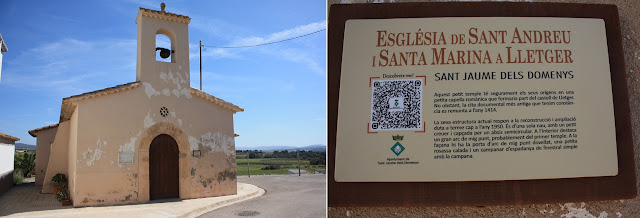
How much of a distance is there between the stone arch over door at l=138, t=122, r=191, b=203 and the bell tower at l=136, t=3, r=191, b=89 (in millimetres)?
765

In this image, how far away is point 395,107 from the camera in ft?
4.60

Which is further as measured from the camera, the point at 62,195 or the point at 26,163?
the point at 26,163

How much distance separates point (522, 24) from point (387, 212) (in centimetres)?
83

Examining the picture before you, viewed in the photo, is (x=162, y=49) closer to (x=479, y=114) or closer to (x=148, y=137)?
(x=148, y=137)

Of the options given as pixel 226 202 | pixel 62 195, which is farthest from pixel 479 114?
pixel 62 195

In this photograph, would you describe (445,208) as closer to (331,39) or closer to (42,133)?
(331,39)

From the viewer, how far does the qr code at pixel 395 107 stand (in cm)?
139

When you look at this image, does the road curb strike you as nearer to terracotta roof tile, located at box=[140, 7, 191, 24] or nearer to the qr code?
terracotta roof tile, located at box=[140, 7, 191, 24]

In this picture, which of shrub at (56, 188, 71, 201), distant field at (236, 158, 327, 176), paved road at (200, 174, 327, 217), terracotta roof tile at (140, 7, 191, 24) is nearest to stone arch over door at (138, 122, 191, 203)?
shrub at (56, 188, 71, 201)

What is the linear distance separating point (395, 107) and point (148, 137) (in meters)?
A: 6.19

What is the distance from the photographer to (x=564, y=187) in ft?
4.64

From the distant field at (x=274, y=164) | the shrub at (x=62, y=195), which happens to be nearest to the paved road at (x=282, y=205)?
the shrub at (x=62, y=195)

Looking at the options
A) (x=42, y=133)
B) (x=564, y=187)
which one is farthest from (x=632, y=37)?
(x=42, y=133)

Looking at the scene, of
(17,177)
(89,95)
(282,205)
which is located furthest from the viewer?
(17,177)
